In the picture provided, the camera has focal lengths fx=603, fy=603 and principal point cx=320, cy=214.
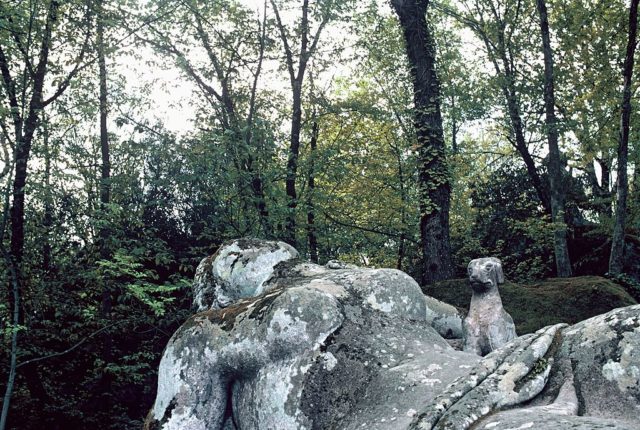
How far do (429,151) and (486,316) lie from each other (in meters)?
7.41

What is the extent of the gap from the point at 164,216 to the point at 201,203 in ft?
4.62

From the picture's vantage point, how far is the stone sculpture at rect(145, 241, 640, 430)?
105 inches

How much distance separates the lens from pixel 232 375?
3.70m

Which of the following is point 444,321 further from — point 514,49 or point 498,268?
point 514,49

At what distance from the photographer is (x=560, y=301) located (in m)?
7.31

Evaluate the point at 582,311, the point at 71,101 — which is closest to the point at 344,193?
the point at 71,101

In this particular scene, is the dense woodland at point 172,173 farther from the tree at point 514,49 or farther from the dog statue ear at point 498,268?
the dog statue ear at point 498,268

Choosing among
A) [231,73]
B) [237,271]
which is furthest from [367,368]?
[231,73]

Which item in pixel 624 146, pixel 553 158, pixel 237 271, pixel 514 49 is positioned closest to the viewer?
pixel 237 271

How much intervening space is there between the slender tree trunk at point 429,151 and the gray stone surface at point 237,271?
269 inches

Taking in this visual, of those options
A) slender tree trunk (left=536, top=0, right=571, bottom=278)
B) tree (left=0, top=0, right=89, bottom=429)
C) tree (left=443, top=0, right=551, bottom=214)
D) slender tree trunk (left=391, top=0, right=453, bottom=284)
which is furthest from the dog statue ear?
tree (left=443, top=0, right=551, bottom=214)

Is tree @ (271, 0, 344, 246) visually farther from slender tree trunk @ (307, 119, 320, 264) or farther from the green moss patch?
the green moss patch

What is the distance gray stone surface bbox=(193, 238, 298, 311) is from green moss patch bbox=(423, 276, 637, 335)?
3.48 m

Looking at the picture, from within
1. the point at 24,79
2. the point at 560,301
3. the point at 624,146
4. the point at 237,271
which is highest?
the point at 24,79
